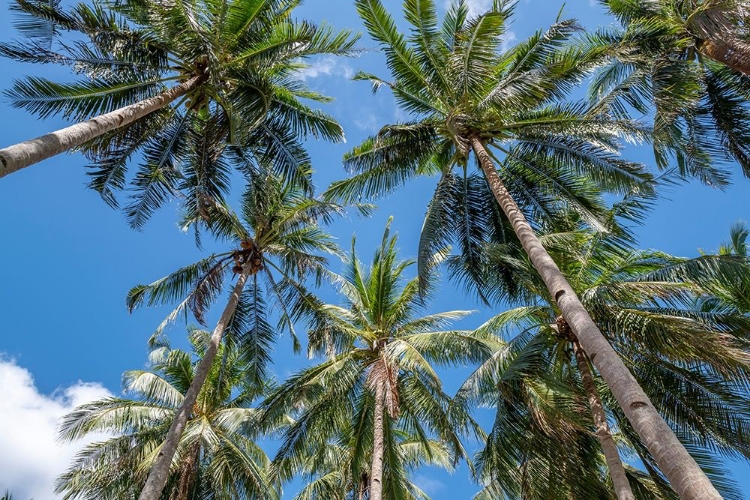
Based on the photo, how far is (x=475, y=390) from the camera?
33.4ft

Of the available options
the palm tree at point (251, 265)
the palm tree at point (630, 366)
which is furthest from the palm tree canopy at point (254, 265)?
the palm tree at point (630, 366)

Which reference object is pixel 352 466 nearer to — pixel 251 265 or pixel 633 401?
pixel 251 265

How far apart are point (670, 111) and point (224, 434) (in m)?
14.2

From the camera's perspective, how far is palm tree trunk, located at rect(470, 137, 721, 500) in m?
3.89

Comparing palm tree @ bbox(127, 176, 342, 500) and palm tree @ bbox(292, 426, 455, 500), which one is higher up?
palm tree @ bbox(127, 176, 342, 500)

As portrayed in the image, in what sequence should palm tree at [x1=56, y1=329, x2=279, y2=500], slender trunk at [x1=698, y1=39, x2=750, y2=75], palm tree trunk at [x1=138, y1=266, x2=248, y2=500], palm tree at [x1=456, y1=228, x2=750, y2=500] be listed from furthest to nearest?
palm tree at [x1=56, y1=329, x2=279, y2=500]
slender trunk at [x1=698, y1=39, x2=750, y2=75]
palm tree trunk at [x1=138, y1=266, x2=248, y2=500]
palm tree at [x1=456, y1=228, x2=750, y2=500]

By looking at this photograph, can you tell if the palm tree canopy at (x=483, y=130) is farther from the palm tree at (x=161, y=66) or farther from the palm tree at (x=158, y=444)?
the palm tree at (x=158, y=444)

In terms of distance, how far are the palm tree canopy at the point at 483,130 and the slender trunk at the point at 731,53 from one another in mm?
2175

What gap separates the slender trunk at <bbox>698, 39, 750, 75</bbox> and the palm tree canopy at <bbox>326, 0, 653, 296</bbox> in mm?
2175

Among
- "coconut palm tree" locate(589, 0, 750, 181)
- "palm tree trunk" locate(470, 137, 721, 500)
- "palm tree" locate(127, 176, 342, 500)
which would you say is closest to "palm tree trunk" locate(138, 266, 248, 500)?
"palm tree" locate(127, 176, 342, 500)

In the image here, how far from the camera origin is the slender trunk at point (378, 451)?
35.2 ft

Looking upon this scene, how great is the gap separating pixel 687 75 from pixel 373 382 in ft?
29.7

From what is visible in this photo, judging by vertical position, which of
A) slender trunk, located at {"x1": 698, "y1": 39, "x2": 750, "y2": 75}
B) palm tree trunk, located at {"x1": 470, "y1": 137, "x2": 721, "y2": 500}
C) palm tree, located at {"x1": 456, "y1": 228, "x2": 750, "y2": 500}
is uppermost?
slender trunk, located at {"x1": 698, "y1": 39, "x2": 750, "y2": 75}

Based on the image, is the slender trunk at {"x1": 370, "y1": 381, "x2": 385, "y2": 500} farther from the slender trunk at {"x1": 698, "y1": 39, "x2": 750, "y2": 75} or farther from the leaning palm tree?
the slender trunk at {"x1": 698, "y1": 39, "x2": 750, "y2": 75}
